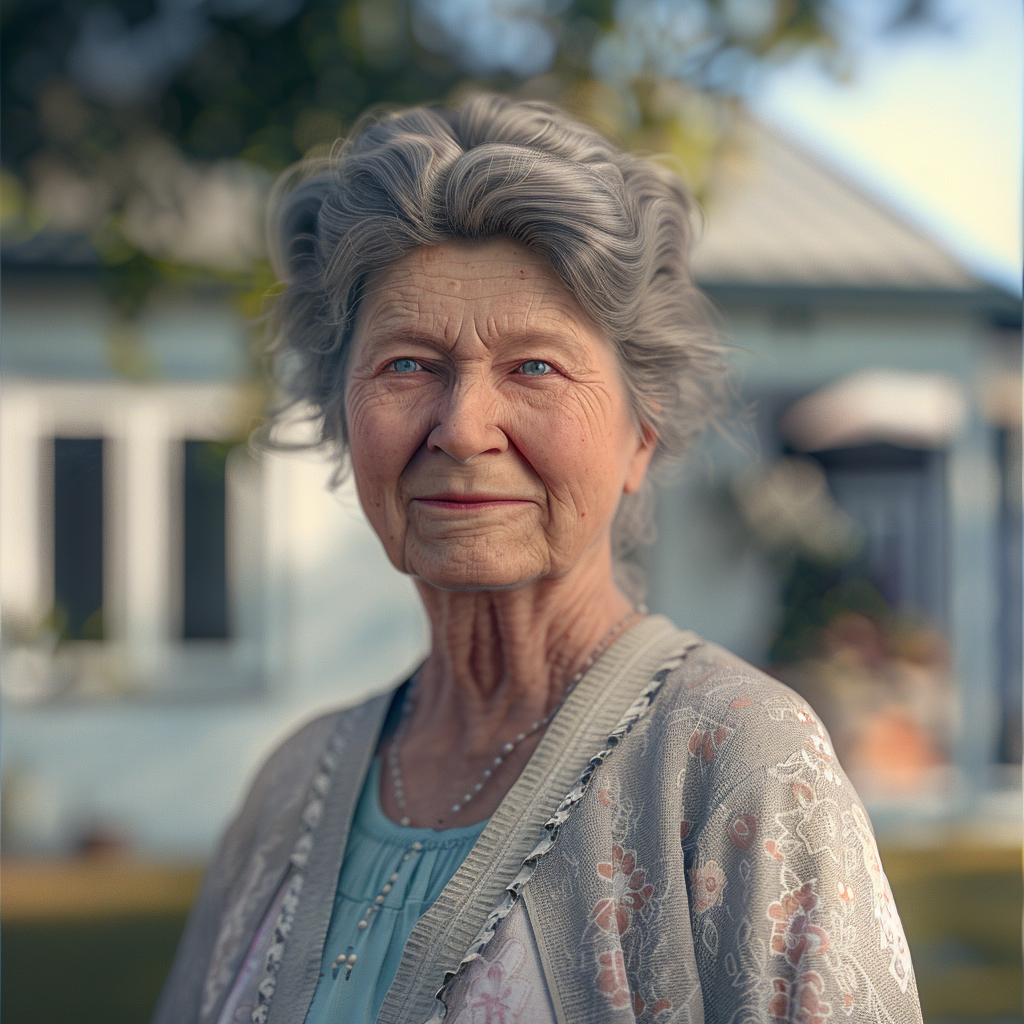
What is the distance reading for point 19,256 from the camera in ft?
20.1

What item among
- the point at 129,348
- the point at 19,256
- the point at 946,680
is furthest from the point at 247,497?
the point at 946,680

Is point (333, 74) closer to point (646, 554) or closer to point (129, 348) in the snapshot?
point (129, 348)

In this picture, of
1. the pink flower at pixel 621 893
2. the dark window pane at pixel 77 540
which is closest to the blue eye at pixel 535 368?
the pink flower at pixel 621 893

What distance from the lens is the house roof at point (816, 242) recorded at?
7.08 metres

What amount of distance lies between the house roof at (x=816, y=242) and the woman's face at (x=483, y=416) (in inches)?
223

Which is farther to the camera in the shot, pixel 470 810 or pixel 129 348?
pixel 129 348

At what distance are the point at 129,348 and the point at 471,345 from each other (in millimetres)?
2674

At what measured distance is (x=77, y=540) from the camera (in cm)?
706

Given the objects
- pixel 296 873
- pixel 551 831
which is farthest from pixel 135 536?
pixel 551 831

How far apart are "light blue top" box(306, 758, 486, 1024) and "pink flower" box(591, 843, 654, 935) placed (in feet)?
0.76

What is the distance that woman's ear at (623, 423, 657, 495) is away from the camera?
1.43 meters

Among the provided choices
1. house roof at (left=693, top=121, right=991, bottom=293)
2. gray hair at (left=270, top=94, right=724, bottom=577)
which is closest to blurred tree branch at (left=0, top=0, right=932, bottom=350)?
gray hair at (left=270, top=94, right=724, bottom=577)

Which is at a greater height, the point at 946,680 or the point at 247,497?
the point at 247,497

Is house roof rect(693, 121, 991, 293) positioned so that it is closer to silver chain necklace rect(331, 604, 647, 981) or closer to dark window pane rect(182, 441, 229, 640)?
dark window pane rect(182, 441, 229, 640)
